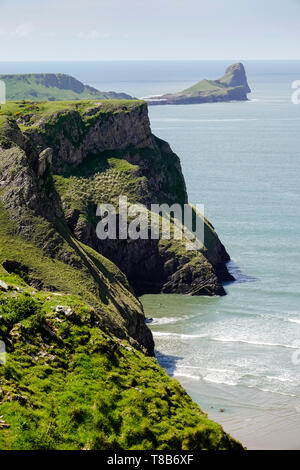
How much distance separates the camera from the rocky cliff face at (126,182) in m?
91.3

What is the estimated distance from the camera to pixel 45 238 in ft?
224

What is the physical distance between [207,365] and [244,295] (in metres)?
25.2

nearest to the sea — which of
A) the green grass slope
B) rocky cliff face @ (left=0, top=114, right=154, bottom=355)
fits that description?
rocky cliff face @ (left=0, top=114, right=154, bottom=355)

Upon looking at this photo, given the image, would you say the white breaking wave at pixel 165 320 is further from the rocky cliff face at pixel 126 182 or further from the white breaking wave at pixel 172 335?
the rocky cliff face at pixel 126 182

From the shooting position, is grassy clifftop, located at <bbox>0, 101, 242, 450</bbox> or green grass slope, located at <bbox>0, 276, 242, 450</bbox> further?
grassy clifftop, located at <bbox>0, 101, 242, 450</bbox>

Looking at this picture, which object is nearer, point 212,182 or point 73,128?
point 73,128

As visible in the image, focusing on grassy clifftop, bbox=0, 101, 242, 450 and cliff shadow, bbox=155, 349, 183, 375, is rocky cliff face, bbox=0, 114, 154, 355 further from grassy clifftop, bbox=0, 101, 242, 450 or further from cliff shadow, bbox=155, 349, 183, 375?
cliff shadow, bbox=155, 349, 183, 375

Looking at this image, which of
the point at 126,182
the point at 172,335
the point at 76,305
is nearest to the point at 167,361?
the point at 172,335

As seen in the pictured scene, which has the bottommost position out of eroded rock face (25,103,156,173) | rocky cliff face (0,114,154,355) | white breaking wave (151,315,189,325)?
white breaking wave (151,315,189,325)

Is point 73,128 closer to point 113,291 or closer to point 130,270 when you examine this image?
point 130,270

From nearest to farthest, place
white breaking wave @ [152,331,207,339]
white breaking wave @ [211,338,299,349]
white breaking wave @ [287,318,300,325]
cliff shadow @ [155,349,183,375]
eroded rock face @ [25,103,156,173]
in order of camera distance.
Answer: cliff shadow @ [155,349,183,375] < white breaking wave @ [211,338,299,349] < white breaking wave @ [152,331,207,339] < white breaking wave @ [287,318,300,325] < eroded rock face @ [25,103,156,173]

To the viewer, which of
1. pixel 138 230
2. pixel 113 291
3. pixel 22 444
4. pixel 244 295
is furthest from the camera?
pixel 138 230

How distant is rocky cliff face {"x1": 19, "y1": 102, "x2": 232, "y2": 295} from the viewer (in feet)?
300
